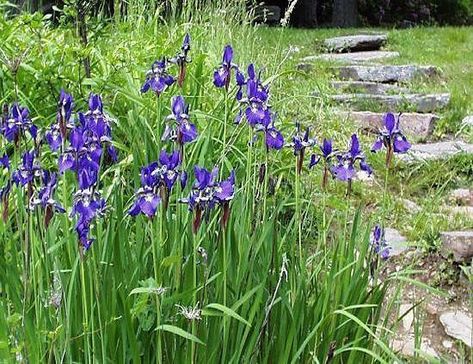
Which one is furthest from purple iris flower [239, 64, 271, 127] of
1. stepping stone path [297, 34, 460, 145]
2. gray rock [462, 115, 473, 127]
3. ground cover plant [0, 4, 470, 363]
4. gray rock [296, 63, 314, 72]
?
gray rock [296, 63, 314, 72]

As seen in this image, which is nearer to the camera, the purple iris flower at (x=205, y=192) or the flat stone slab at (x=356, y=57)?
the purple iris flower at (x=205, y=192)

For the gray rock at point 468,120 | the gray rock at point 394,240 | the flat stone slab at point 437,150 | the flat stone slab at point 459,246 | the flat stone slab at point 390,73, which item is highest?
the flat stone slab at point 390,73

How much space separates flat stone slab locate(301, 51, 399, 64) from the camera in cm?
773

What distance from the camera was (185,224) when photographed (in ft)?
6.39

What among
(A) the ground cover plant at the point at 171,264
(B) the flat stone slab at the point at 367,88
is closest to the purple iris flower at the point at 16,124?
(A) the ground cover plant at the point at 171,264

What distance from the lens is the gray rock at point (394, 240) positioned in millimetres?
3482

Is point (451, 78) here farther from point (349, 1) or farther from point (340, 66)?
point (349, 1)

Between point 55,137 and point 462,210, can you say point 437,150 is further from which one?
point 55,137

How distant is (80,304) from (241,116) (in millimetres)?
663

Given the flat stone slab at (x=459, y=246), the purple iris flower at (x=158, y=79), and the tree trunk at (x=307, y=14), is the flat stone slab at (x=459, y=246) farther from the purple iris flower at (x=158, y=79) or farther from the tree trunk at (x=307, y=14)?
the tree trunk at (x=307, y=14)

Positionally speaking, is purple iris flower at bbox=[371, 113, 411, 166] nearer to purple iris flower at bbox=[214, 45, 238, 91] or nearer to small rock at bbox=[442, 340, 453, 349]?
purple iris flower at bbox=[214, 45, 238, 91]

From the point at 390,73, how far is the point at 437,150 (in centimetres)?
244

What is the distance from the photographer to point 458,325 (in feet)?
9.96

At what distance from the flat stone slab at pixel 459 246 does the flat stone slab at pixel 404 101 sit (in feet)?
8.41
